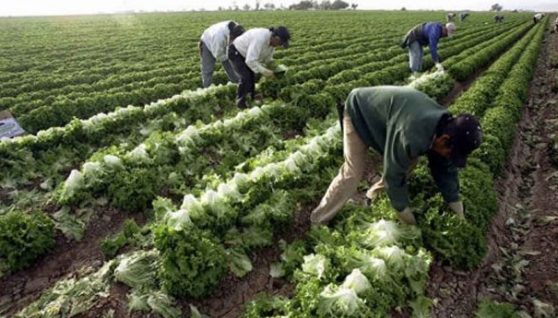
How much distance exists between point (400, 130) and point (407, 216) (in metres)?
1.11

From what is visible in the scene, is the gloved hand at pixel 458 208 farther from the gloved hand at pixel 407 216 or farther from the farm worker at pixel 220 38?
the farm worker at pixel 220 38

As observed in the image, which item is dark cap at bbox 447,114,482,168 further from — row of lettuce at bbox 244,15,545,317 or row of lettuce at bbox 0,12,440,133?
row of lettuce at bbox 0,12,440,133

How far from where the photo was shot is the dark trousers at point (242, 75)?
8.71 m

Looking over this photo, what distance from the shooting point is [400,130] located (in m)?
3.67

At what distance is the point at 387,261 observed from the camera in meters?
4.04

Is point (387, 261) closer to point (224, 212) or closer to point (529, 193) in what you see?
point (224, 212)

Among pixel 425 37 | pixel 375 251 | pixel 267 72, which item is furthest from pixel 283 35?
pixel 425 37

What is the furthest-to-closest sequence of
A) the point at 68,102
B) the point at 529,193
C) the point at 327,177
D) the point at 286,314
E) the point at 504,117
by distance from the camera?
the point at 68,102
the point at 504,117
the point at 529,193
the point at 327,177
the point at 286,314

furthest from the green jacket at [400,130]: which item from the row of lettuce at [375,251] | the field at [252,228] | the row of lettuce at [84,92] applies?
the row of lettuce at [84,92]

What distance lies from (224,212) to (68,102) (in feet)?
24.6

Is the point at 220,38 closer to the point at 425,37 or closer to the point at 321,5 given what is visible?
the point at 425,37

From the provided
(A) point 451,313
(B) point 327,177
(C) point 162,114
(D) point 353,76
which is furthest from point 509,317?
(D) point 353,76

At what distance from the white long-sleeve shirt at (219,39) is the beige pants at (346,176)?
530 centimetres

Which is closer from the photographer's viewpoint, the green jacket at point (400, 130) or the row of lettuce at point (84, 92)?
the green jacket at point (400, 130)
